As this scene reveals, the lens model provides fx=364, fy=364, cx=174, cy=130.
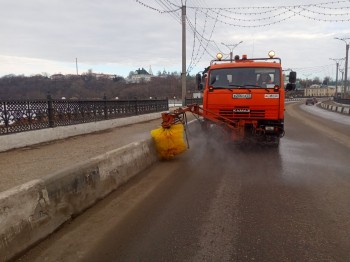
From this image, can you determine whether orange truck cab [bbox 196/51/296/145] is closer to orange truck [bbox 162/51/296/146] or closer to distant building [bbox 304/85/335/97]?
orange truck [bbox 162/51/296/146]

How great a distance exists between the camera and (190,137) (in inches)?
587

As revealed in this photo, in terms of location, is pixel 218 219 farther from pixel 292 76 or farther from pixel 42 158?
pixel 292 76

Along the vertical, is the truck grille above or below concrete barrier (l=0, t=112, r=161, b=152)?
above

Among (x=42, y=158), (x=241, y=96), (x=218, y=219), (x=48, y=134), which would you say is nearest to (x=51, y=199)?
(x=218, y=219)

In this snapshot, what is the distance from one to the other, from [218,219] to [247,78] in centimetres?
759

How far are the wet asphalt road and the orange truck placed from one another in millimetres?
2736

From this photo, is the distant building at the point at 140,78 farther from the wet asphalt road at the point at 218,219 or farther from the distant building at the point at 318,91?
the distant building at the point at 318,91

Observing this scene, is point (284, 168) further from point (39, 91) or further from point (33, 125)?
point (39, 91)

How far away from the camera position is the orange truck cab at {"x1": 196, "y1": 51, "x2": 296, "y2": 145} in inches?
445

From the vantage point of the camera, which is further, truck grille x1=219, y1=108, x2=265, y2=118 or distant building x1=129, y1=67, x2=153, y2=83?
distant building x1=129, y1=67, x2=153, y2=83

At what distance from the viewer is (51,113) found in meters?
12.6

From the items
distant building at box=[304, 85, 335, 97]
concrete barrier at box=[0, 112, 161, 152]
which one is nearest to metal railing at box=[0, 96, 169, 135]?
concrete barrier at box=[0, 112, 161, 152]

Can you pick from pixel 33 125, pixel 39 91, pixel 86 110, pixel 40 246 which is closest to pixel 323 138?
pixel 86 110

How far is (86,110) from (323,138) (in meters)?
10.0
